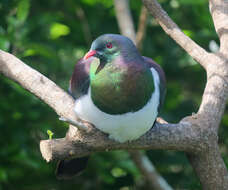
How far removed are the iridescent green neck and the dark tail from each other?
50cm

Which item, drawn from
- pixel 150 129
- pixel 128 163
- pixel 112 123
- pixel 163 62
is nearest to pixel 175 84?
pixel 163 62

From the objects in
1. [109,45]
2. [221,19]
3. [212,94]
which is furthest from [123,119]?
[221,19]

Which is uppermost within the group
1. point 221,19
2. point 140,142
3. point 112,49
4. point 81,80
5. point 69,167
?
point 112,49

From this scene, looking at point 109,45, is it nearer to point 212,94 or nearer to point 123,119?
point 123,119

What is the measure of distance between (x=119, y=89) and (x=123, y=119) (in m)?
0.15

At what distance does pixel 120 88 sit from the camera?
203cm

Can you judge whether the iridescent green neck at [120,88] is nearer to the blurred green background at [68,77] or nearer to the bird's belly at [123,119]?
the bird's belly at [123,119]

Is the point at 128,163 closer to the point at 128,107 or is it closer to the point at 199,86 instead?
the point at 199,86

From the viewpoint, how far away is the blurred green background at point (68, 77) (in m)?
3.25

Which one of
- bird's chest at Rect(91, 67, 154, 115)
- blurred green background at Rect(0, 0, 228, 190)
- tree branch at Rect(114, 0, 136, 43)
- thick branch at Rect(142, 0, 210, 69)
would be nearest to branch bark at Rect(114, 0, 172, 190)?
tree branch at Rect(114, 0, 136, 43)

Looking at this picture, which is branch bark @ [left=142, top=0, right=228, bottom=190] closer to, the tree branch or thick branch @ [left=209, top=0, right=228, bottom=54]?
thick branch @ [left=209, top=0, right=228, bottom=54]

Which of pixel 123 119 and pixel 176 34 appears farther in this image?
pixel 176 34

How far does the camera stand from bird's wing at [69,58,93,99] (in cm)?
222

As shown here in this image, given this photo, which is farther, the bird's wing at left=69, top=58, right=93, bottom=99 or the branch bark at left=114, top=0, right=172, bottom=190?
the branch bark at left=114, top=0, right=172, bottom=190
